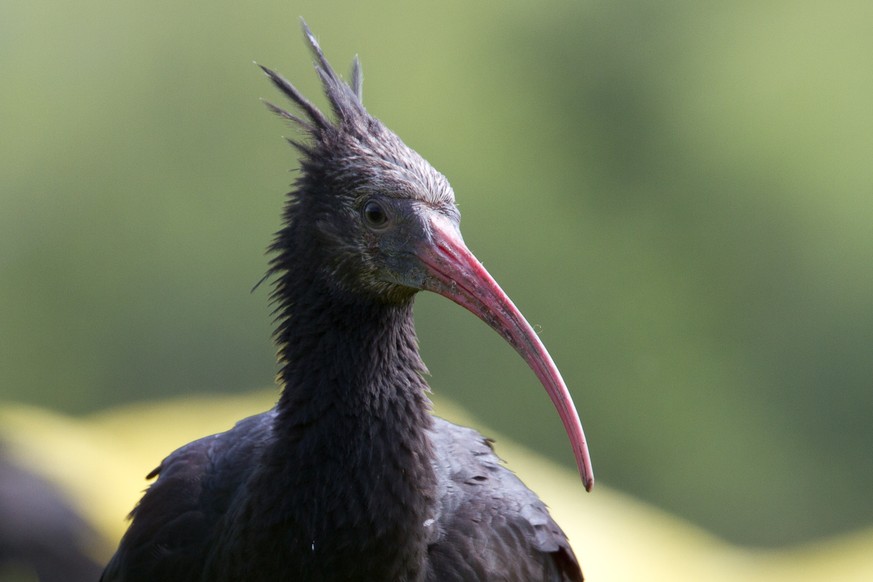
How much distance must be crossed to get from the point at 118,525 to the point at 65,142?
342 centimetres

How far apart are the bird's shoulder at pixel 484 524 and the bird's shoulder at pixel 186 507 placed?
0.73 m

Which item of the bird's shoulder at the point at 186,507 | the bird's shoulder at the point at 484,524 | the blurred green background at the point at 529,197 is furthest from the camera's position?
the blurred green background at the point at 529,197

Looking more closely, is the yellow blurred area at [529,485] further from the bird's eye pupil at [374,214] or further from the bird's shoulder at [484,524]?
the bird's eye pupil at [374,214]

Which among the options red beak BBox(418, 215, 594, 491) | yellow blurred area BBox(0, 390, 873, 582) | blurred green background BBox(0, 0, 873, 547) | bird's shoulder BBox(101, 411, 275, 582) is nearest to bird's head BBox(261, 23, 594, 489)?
red beak BBox(418, 215, 594, 491)

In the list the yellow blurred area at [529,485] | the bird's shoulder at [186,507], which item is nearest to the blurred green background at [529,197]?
the yellow blurred area at [529,485]

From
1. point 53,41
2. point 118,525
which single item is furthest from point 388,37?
point 118,525

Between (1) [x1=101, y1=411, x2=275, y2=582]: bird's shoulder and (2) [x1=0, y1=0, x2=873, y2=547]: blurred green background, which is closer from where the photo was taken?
(1) [x1=101, y1=411, x2=275, y2=582]: bird's shoulder

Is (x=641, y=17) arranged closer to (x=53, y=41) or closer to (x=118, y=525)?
(x=53, y=41)

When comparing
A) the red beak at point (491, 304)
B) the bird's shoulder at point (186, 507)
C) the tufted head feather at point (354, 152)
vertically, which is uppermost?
the tufted head feather at point (354, 152)

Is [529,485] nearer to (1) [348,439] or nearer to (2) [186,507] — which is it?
(2) [186,507]

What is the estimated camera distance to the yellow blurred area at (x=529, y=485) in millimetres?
6629

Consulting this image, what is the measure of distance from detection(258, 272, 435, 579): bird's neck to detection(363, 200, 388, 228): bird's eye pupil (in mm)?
264

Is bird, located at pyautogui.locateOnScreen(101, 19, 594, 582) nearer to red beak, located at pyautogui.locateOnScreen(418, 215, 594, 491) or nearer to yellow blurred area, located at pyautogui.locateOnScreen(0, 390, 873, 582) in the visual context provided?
red beak, located at pyautogui.locateOnScreen(418, 215, 594, 491)

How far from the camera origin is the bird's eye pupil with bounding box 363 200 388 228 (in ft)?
11.3
